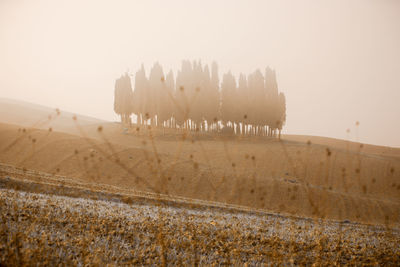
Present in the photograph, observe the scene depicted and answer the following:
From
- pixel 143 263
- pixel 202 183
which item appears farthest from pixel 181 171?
pixel 143 263

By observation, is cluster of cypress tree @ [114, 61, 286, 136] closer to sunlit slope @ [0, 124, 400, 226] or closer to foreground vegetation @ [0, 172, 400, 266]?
sunlit slope @ [0, 124, 400, 226]

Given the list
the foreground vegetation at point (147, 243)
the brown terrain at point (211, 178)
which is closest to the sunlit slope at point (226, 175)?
the brown terrain at point (211, 178)

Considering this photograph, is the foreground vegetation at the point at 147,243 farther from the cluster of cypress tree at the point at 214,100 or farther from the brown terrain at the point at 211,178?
the cluster of cypress tree at the point at 214,100

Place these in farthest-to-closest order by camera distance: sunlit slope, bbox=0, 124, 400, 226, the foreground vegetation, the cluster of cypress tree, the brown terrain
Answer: the cluster of cypress tree, sunlit slope, bbox=0, 124, 400, 226, the brown terrain, the foreground vegetation

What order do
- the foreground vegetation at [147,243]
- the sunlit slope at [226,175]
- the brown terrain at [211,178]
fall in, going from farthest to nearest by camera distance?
the sunlit slope at [226,175], the brown terrain at [211,178], the foreground vegetation at [147,243]

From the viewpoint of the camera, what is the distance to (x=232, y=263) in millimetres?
4855

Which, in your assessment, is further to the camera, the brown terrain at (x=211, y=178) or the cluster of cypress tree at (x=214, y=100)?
the cluster of cypress tree at (x=214, y=100)

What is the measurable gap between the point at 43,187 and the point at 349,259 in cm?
1239

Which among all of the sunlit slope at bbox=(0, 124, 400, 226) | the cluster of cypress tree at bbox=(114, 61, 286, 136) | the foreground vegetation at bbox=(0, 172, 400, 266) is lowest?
the sunlit slope at bbox=(0, 124, 400, 226)

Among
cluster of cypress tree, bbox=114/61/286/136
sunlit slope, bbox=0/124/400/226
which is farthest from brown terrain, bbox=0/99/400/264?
cluster of cypress tree, bbox=114/61/286/136

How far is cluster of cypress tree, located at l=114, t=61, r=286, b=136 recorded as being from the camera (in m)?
46.4

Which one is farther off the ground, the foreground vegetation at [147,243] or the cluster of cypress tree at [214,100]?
the cluster of cypress tree at [214,100]

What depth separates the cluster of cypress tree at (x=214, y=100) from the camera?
152ft

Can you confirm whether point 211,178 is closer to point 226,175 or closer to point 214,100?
point 226,175
